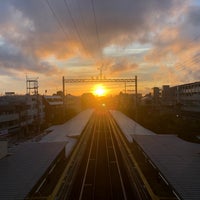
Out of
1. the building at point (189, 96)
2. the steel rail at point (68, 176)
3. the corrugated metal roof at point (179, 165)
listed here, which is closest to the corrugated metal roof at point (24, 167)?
the steel rail at point (68, 176)

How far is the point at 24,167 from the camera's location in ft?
41.2

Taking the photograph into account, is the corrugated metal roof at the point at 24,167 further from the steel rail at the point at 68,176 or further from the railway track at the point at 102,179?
the railway track at the point at 102,179

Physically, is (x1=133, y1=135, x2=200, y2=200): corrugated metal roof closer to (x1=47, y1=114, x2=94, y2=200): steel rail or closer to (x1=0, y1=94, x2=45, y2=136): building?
(x1=47, y1=114, x2=94, y2=200): steel rail

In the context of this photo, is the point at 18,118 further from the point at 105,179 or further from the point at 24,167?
the point at 24,167

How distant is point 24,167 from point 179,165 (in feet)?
20.9

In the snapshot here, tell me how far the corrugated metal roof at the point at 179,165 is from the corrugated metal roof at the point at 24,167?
4611mm

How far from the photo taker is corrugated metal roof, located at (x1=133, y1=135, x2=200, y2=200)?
9286 mm

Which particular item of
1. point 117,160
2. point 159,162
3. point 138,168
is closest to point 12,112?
point 117,160

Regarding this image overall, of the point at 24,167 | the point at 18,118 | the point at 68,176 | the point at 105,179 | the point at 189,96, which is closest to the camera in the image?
the point at 24,167

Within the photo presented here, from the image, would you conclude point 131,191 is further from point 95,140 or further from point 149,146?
point 95,140

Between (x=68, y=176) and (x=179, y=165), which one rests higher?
(x=179, y=165)

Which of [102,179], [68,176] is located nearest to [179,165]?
[102,179]

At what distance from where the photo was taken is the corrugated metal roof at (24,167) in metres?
9.41

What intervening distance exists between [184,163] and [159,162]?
1053 mm
